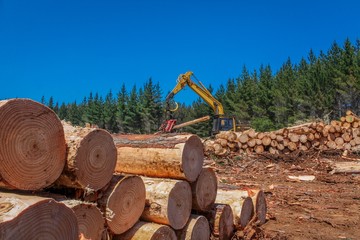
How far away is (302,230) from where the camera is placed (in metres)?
5.65

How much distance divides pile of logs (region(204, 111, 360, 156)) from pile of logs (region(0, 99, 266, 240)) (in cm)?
901

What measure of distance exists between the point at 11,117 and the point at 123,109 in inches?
2519

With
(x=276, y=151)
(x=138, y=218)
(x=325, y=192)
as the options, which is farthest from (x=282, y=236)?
(x=276, y=151)

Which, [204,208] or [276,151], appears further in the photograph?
[276,151]

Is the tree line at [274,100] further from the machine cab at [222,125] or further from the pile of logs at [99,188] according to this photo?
the pile of logs at [99,188]

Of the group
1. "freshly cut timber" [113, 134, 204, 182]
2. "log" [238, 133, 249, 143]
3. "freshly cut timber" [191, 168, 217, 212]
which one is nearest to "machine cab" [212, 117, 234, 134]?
"log" [238, 133, 249, 143]

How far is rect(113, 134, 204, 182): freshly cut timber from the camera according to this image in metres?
4.14

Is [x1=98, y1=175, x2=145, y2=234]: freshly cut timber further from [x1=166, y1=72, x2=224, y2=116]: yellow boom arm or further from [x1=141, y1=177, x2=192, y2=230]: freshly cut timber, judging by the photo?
[x1=166, y1=72, x2=224, y2=116]: yellow boom arm

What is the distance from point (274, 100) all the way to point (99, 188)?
166ft

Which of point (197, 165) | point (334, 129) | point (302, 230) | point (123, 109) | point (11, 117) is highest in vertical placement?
point (123, 109)

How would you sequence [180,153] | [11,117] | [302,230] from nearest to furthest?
[11,117] < [180,153] < [302,230]

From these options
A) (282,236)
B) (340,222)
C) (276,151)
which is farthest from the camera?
(276,151)

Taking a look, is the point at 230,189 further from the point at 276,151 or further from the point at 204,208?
the point at 276,151

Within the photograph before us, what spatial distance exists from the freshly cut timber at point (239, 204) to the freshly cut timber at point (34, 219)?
3.57 metres
